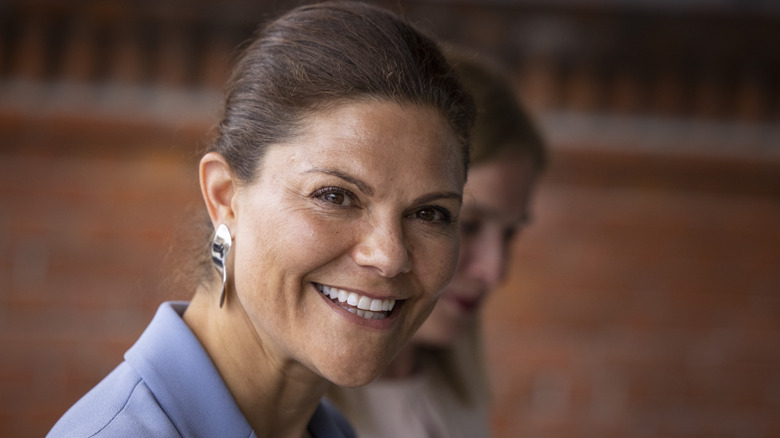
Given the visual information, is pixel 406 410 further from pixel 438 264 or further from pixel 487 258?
pixel 438 264

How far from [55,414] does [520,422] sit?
1.59m

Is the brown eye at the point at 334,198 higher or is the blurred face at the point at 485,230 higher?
the brown eye at the point at 334,198

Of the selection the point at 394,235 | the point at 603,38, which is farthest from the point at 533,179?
the point at 394,235

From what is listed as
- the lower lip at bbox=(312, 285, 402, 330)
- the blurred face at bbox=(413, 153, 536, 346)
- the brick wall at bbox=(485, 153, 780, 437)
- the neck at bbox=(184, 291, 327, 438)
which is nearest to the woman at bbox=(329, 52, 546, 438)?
the blurred face at bbox=(413, 153, 536, 346)

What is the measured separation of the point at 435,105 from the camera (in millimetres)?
1271

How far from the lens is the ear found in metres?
1.29

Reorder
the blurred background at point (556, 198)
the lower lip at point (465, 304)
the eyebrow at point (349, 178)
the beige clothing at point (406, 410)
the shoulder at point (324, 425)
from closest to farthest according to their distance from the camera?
the eyebrow at point (349, 178), the shoulder at point (324, 425), the beige clothing at point (406, 410), the lower lip at point (465, 304), the blurred background at point (556, 198)

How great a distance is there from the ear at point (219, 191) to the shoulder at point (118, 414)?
256mm

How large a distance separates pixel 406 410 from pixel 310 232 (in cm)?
108

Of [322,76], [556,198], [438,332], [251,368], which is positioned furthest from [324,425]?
[556,198]

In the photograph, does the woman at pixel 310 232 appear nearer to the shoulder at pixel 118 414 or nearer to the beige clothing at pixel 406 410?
the shoulder at pixel 118 414

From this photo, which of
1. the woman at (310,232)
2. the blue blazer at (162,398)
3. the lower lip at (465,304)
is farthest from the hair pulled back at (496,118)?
the blue blazer at (162,398)

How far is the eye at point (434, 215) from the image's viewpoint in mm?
1251

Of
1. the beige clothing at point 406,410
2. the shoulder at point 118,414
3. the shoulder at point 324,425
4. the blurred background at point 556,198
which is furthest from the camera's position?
the blurred background at point 556,198
